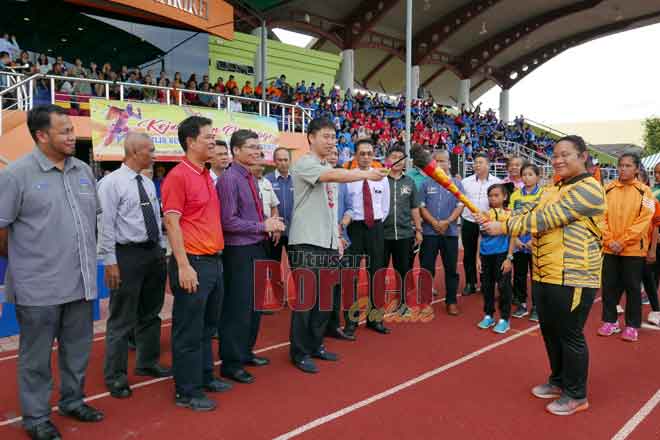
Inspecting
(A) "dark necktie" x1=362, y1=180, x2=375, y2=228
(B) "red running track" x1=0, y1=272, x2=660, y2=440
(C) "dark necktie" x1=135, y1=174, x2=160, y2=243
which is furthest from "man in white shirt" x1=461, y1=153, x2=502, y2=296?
(C) "dark necktie" x1=135, y1=174, x2=160, y2=243

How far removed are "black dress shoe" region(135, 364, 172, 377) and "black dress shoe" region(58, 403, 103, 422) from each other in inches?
29.4

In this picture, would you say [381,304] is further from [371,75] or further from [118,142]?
[371,75]

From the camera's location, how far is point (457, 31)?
28.6 meters

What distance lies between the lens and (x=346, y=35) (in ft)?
84.1

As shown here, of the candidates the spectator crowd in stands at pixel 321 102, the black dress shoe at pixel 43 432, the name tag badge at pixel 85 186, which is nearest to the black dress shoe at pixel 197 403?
the black dress shoe at pixel 43 432

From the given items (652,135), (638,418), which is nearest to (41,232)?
(638,418)

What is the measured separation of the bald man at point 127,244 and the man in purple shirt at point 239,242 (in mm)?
576

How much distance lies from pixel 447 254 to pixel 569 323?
264cm

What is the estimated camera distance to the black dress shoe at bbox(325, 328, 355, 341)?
4.94 meters

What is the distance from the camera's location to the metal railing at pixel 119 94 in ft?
30.5

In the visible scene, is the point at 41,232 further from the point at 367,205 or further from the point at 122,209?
the point at 367,205

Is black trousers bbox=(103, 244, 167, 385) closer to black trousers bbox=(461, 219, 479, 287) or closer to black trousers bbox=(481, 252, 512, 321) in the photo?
black trousers bbox=(481, 252, 512, 321)

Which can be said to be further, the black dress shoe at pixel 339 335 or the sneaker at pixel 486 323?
the sneaker at pixel 486 323

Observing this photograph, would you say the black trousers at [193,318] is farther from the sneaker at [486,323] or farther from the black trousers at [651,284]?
the black trousers at [651,284]
